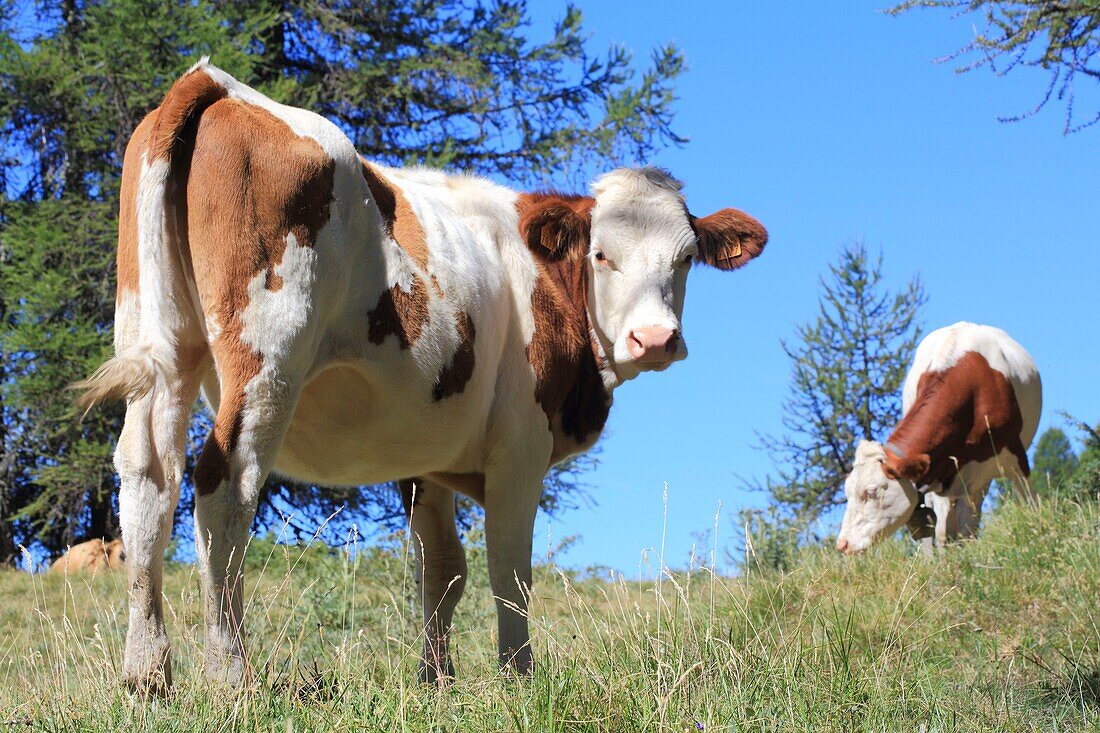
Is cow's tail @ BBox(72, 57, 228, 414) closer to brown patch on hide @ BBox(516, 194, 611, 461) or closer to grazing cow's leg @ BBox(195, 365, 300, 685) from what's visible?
grazing cow's leg @ BBox(195, 365, 300, 685)

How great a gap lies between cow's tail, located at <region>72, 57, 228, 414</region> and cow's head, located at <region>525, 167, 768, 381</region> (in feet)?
6.12

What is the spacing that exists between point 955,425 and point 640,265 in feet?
22.8

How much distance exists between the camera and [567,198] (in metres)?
6.12

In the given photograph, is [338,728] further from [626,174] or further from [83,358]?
[83,358]

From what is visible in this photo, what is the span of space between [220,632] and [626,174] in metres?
3.23

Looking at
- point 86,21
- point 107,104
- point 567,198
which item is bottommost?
point 567,198

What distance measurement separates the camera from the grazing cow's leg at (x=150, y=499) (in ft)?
12.9

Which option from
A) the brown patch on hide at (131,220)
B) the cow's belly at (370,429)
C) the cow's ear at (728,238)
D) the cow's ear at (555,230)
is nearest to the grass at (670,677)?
the cow's belly at (370,429)

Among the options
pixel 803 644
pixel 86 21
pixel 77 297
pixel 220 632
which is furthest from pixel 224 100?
pixel 86 21

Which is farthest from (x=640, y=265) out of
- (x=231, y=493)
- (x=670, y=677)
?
(x=231, y=493)

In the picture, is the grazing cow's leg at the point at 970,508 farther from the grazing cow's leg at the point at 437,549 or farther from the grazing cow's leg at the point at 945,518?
the grazing cow's leg at the point at 437,549

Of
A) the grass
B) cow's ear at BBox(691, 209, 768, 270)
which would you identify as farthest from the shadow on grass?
cow's ear at BBox(691, 209, 768, 270)

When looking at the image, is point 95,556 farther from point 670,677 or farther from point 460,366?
point 670,677

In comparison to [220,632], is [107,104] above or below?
above
